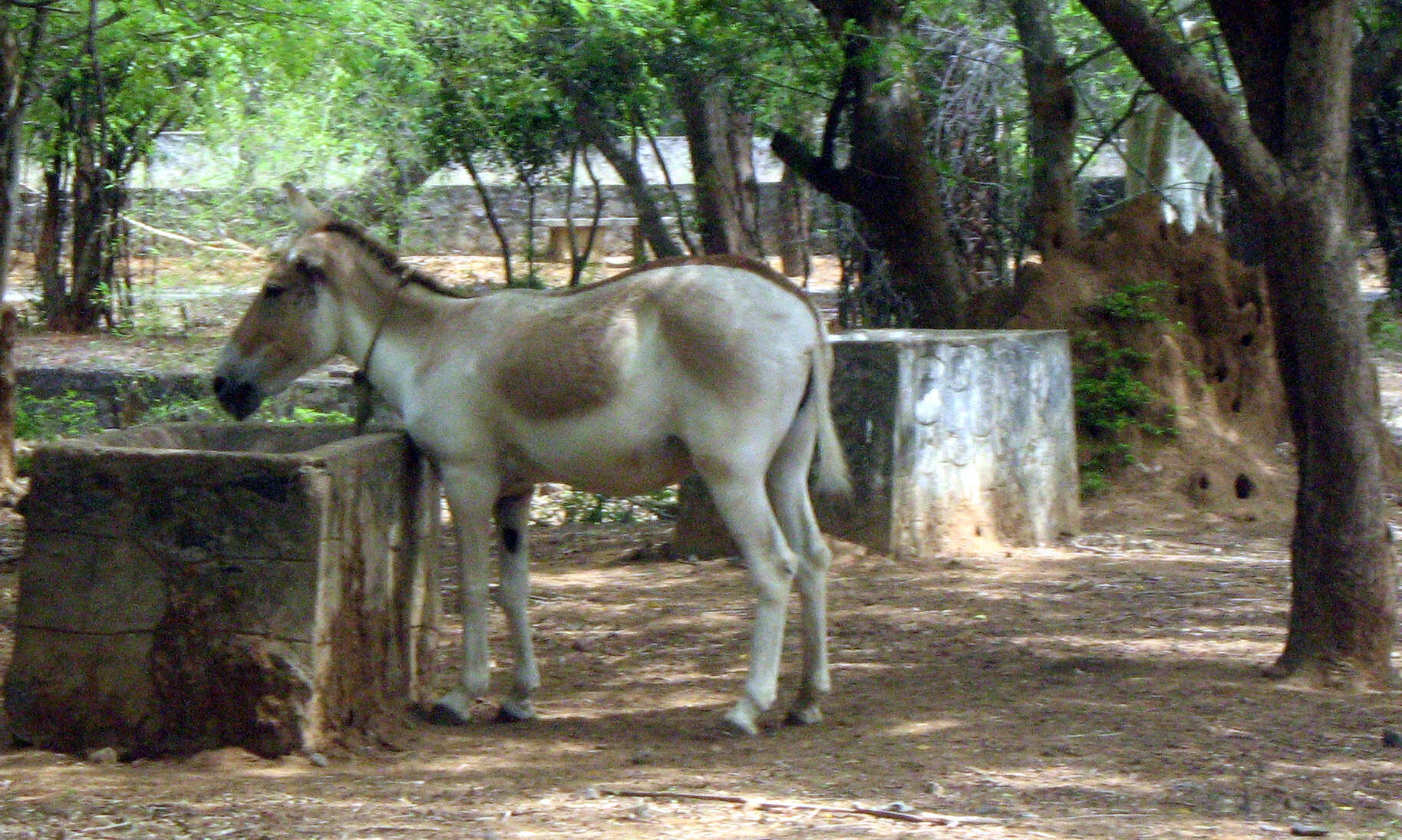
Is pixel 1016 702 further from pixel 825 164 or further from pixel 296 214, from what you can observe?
pixel 825 164

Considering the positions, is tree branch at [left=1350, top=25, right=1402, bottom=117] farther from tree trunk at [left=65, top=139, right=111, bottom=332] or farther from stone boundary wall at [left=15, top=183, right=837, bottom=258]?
tree trunk at [left=65, top=139, right=111, bottom=332]

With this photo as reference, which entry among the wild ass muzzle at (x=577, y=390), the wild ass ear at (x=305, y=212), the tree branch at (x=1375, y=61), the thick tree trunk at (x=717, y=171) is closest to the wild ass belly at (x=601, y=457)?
the wild ass muzzle at (x=577, y=390)

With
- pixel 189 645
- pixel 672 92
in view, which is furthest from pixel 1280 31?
pixel 672 92

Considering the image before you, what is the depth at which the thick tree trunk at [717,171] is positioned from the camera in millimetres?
13242

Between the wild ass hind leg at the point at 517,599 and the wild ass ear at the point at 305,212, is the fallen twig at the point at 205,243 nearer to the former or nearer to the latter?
the wild ass ear at the point at 305,212

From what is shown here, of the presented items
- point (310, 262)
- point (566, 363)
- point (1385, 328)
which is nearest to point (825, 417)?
point (566, 363)

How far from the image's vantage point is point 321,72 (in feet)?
50.2

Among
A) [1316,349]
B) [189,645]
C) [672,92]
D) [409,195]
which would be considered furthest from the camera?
[409,195]

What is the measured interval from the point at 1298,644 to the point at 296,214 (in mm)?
4030

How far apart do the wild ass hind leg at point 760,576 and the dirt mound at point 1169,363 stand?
4742 millimetres

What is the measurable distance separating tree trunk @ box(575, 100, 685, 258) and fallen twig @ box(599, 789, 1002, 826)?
371 inches

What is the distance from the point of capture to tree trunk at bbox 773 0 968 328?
974cm

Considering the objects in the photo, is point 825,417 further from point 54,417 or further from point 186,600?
point 54,417

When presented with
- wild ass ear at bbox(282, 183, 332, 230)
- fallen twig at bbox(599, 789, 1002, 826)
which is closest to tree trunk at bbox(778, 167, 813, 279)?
wild ass ear at bbox(282, 183, 332, 230)
